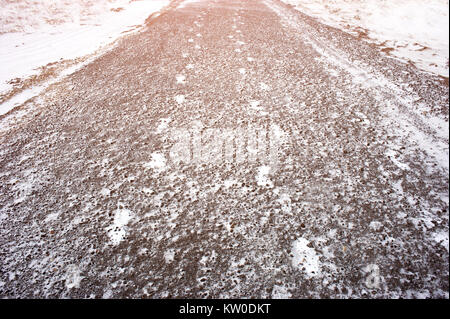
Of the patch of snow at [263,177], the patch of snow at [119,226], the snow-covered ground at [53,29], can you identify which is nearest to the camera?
the patch of snow at [119,226]

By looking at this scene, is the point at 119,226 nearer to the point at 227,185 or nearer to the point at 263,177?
the point at 227,185

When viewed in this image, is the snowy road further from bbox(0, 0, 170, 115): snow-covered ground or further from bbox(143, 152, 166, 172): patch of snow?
bbox(0, 0, 170, 115): snow-covered ground

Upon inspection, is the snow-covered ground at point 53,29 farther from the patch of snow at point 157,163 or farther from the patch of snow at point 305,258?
the patch of snow at point 305,258

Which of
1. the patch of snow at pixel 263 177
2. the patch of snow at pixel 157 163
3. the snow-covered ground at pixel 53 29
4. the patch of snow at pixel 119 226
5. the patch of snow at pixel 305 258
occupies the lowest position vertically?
the patch of snow at pixel 305 258

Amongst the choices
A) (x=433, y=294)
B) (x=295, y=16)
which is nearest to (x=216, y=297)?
(x=433, y=294)

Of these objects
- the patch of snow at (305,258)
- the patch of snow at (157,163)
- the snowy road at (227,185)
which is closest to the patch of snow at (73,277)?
the snowy road at (227,185)

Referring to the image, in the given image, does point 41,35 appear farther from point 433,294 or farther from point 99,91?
point 433,294
